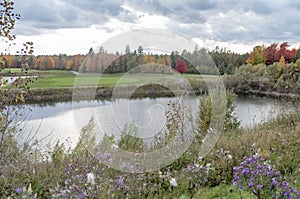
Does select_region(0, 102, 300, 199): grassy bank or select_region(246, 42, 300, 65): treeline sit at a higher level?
select_region(246, 42, 300, 65): treeline

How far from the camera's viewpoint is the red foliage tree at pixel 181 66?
429 cm

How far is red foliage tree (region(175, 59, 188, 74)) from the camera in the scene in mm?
4289

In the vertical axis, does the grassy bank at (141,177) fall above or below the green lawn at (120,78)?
below

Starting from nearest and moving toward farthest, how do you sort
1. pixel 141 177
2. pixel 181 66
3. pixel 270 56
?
pixel 141 177, pixel 181 66, pixel 270 56

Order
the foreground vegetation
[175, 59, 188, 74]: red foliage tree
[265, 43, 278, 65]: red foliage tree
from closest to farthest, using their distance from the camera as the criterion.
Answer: the foreground vegetation, [175, 59, 188, 74]: red foliage tree, [265, 43, 278, 65]: red foliage tree

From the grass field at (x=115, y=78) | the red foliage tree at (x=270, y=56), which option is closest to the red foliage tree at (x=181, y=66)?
the grass field at (x=115, y=78)

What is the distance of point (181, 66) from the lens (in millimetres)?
4570

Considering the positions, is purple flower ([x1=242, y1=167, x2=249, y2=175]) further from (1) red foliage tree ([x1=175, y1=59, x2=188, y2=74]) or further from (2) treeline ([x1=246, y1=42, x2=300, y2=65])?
(2) treeline ([x1=246, y1=42, x2=300, y2=65])

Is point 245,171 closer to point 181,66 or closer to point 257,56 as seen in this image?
point 181,66

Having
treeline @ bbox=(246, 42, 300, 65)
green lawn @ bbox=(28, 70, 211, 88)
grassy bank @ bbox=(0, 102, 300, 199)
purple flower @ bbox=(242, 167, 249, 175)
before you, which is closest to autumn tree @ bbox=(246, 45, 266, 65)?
treeline @ bbox=(246, 42, 300, 65)

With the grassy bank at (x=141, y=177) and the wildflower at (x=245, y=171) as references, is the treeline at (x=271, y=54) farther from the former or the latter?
the wildflower at (x=245, y=171)

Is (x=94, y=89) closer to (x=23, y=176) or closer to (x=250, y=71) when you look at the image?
(x=23, y=176)

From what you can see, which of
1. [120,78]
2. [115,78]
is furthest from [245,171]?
[115,78]

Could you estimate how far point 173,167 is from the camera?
169 inches
